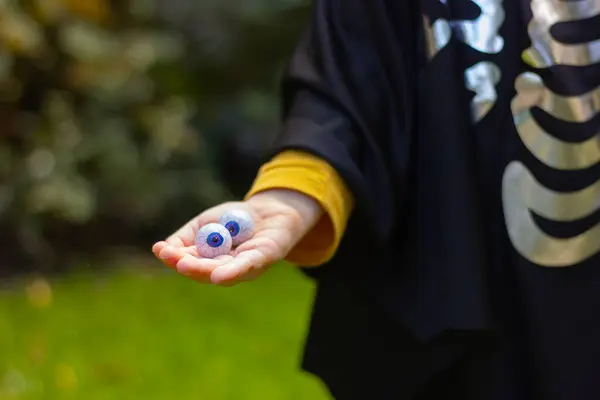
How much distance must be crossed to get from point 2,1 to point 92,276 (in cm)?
61

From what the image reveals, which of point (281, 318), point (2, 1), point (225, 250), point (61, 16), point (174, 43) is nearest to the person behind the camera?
point (225, 250)

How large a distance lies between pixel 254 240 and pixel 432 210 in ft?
0.49

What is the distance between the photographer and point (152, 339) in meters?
1.47

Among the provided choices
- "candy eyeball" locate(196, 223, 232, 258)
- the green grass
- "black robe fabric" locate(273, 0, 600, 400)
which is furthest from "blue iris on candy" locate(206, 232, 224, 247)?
the green grass

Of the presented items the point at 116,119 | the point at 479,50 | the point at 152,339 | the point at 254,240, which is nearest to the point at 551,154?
the point at 479,50

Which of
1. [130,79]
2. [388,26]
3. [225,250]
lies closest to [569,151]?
[388,26]

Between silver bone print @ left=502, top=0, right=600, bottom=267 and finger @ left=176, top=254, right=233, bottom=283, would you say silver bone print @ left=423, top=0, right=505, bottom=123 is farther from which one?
finger @ left=176, top=254, right=233, bottom=283

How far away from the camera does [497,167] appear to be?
0.61 metres

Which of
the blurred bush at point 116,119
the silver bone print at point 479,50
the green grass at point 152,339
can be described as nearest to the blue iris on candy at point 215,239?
the silver bone print at point 479,50

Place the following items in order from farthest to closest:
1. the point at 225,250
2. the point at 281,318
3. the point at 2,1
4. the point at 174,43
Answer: the point at 174,43 → the point at 2,1 → the point at 281,318 → the point at 225,250

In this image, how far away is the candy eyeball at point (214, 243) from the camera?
52cm

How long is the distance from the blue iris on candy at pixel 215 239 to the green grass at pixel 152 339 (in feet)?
2.62

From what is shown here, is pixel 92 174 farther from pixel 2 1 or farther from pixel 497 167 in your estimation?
pixel 497 167

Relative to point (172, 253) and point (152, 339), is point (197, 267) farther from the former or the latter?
point (152, 339)
